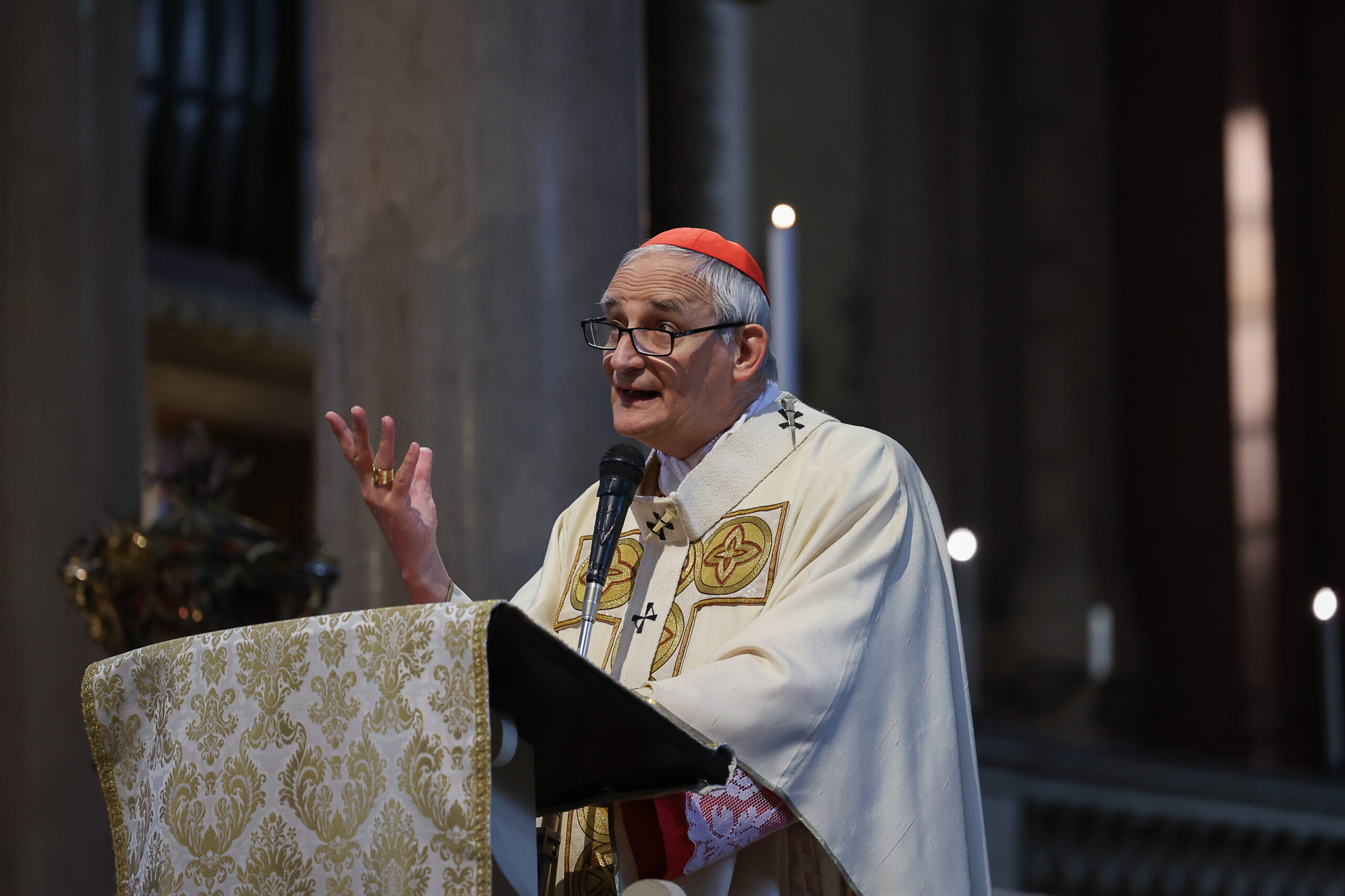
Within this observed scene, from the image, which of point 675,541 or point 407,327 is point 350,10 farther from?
point 675,541

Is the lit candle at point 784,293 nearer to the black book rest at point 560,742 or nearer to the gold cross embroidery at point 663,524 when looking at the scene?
the gold cross embroidery at point 663,524

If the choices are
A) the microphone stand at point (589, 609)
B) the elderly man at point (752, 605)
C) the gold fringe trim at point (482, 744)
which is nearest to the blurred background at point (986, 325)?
the elderly man at point (752, 605)

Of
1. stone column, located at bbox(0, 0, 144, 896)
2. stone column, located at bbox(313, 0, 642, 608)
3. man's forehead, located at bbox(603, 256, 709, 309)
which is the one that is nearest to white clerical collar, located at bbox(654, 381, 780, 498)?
man's forehead, located at bbox(603, 256, 709, 309)

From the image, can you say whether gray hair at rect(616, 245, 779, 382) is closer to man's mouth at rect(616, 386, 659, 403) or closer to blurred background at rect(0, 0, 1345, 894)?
man's mouth at rect(616, 386, 659, 403)

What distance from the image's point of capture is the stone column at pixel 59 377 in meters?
5.52

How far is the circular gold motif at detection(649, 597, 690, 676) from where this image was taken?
7.65 ft

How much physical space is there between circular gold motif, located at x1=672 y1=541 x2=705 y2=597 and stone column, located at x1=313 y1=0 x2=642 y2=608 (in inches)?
47.5

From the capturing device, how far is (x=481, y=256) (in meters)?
3.64

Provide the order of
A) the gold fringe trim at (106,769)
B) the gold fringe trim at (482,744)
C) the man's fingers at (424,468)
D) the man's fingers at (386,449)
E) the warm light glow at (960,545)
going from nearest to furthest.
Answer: the gold fringe trim at (482,744)
the gold fringe trim at (106,769)
the man's fingers at (386,449)
the man's fingers at (424,468)
the warm light glow at (960,545)

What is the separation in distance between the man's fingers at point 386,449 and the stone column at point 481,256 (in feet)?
4.47

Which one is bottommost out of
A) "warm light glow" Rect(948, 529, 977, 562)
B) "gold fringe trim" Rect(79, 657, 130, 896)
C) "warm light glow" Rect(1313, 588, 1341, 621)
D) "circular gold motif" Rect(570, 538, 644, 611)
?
"warm light glow" Rect(1313, 588, 1341, 621)

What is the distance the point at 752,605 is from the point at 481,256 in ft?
5.31

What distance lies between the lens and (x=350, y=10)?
3807 mm

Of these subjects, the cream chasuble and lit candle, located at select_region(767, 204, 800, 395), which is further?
lit candle, located at select_region(767, 204, 800, 395)
